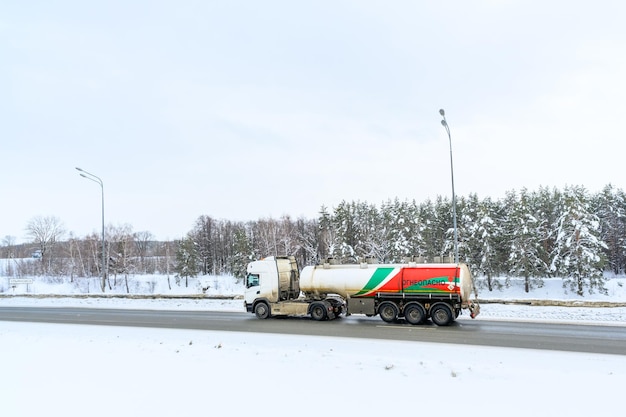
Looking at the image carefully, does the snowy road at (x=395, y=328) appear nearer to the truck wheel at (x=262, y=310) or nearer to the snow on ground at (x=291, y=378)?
the truck wheel at (x=262, y=310)

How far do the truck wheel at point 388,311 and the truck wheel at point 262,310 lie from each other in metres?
5.98

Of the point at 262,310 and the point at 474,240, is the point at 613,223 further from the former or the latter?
the point at 262,310

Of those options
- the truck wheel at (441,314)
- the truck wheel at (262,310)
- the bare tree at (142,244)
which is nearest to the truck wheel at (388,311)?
the truck wheel at (441,314)

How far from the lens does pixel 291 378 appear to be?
8.97m

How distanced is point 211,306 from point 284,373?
18.5 meters

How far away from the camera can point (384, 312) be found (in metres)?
19.2

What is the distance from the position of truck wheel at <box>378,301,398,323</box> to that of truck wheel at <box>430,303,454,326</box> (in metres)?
1.71

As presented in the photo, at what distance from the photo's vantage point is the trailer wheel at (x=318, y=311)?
19.8 m

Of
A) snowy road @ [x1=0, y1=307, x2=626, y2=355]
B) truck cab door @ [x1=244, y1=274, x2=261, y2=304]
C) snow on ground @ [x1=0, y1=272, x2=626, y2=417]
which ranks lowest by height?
snowy road @ [x1=0, y1=307, x2=626, y2=355]

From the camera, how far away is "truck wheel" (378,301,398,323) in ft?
62.1

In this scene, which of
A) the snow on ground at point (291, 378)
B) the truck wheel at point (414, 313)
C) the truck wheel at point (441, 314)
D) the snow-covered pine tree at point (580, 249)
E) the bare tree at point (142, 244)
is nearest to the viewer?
the snow on ground at point (291, 378)

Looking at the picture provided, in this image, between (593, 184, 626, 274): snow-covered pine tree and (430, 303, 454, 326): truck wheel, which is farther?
(593, 184, 626, 274): snow-covered pine tree

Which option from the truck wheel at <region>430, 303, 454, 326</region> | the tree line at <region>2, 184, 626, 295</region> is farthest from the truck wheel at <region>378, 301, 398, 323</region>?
the tree line at <region>2, 184, 626, 295</region>

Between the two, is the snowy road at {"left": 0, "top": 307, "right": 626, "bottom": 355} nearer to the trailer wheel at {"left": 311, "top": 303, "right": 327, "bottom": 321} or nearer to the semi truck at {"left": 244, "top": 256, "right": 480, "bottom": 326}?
the trailer wheel at {"left": 311, "top": 303, "right": 327, "bottom": 321}
